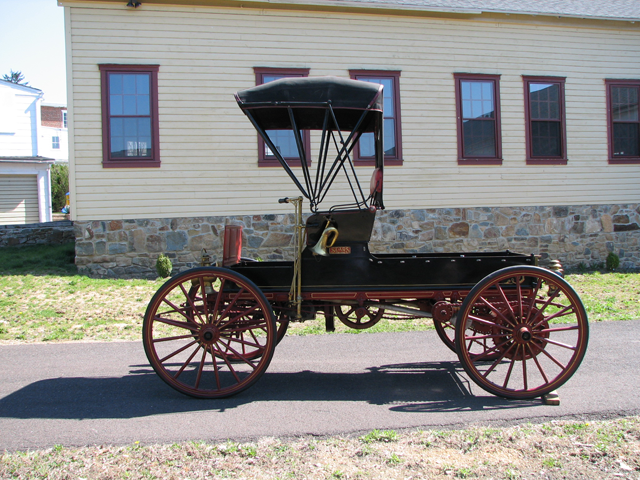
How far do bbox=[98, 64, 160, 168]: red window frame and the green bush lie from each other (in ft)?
76.6

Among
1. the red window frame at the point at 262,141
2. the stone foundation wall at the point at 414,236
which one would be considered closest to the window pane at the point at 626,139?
the stone foundation wall at the point at 414,236

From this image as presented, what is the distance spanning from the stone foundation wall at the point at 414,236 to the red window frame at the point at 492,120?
1.10m

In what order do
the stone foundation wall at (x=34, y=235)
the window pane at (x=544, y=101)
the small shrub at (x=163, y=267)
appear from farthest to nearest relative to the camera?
the stone foundation wall at (x=34, y=235)
the window pane at (x=544, y=101)
the small shrub at (x=163, y=267)

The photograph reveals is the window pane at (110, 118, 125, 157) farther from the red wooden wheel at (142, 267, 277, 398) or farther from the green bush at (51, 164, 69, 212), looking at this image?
the green bush at (51, 164, 69, 212)

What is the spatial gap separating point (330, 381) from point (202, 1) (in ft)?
28.4

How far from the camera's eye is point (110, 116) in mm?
10109

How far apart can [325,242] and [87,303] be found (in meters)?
5.13

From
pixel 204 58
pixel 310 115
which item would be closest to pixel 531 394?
pixel 310 115

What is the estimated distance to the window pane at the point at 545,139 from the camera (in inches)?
463

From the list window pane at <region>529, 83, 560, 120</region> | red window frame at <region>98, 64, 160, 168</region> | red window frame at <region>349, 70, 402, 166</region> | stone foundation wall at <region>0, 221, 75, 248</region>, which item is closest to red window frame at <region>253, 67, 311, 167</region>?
red window frame at <region>349, 70, 402, 166</region>

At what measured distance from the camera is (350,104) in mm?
4273

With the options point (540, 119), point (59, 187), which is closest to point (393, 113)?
point (540, 119)

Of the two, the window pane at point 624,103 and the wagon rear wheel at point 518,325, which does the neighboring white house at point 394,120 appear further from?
the wagon rear wheel at point 518,325

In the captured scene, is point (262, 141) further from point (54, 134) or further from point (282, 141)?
point (54, 134)
